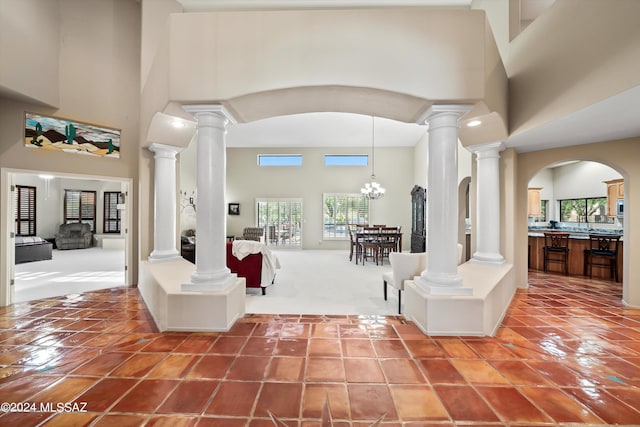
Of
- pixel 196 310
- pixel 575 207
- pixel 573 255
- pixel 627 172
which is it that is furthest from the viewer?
pixel 575 207

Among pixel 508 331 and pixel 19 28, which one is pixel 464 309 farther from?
pixel 19 28

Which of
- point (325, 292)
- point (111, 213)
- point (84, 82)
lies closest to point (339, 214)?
point (325, 292)

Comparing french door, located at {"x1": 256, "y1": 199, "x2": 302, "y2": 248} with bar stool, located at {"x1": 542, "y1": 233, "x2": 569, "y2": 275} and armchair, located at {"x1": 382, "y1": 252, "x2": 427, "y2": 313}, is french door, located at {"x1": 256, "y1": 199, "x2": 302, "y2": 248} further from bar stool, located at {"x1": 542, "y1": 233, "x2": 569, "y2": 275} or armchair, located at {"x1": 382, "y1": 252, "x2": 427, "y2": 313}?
bar stool, located at {"x1": 542, "y1": 233, "x2": 569, "y2": 275}

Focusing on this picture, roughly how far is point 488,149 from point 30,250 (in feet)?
34.6

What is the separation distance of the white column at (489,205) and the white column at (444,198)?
68.3 inches

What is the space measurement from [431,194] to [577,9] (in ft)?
8.22

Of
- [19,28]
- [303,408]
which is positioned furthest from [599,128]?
[19,28]

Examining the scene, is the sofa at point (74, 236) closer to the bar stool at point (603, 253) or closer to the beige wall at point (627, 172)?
the beige wall at point (627, 172)

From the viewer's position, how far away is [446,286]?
8.66 ft

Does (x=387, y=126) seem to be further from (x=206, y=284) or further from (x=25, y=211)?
(x=25, y=211)

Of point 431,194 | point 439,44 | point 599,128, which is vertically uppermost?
point 439,44

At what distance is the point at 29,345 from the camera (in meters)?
2.42

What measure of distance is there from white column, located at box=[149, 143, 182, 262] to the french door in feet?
18.3

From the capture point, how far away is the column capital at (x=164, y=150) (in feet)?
13.5
